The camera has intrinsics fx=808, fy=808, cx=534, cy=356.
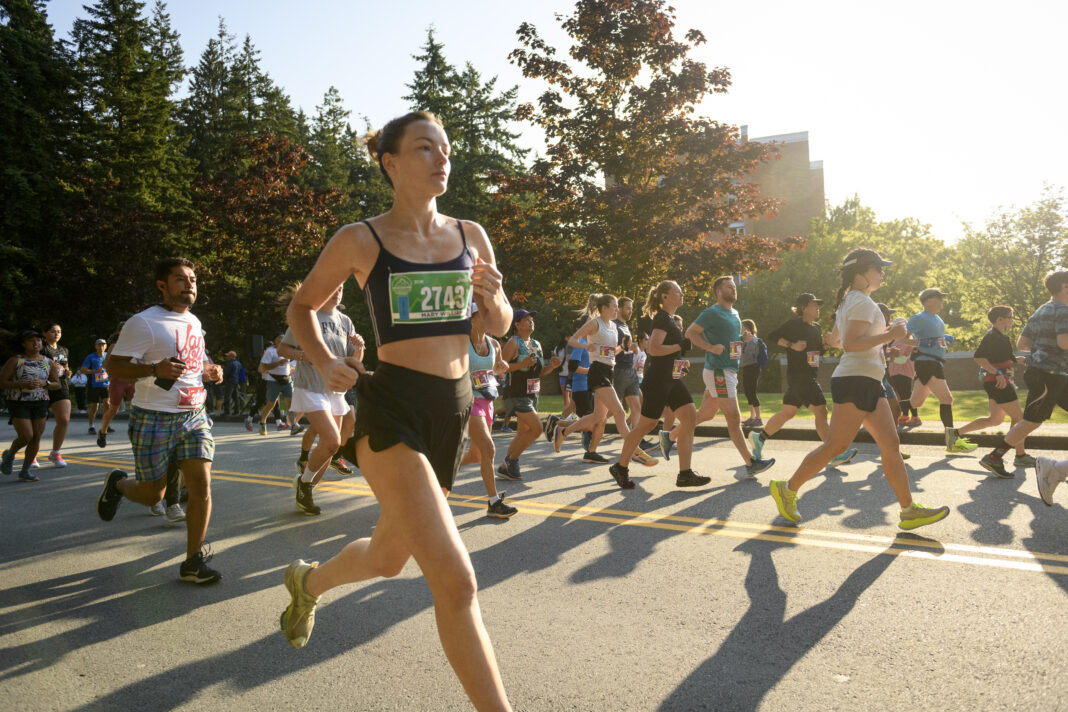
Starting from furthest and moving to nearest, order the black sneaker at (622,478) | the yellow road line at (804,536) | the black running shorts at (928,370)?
the black running shorts at (928,370), the black sneaker at (622,478), the yellow road line at (804,536)

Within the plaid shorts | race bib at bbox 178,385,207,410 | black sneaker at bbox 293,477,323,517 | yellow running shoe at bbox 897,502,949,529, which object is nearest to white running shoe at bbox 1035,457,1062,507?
yellow running shoe at bbox 897,502,949,529

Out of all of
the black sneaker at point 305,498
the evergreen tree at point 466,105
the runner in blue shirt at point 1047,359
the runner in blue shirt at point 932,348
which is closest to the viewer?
the black sneaker at point 305,498

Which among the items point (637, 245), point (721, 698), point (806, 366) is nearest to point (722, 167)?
point (637, 245)

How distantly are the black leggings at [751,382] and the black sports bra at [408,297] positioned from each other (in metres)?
13.0

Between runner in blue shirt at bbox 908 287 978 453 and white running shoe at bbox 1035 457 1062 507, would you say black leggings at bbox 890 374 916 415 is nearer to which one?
runner in blue shirt at bbox 908 287 978 453

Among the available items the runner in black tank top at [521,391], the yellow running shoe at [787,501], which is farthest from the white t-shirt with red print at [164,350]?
the yellow running shoe at [787,501]

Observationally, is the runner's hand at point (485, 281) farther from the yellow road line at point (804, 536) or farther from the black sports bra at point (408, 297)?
the yellow road line at point (804, 536)

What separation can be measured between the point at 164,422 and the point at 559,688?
3.28m

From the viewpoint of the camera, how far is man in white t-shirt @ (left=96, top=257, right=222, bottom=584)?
506cm

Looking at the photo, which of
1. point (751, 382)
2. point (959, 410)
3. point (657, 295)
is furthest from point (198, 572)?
point (959, 410)

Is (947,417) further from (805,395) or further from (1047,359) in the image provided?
(1047,359)

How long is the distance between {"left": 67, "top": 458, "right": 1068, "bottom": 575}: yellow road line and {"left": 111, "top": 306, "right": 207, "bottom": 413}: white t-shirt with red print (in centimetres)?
290

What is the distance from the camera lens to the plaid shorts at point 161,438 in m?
5.20

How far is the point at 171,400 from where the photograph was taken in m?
5.23
